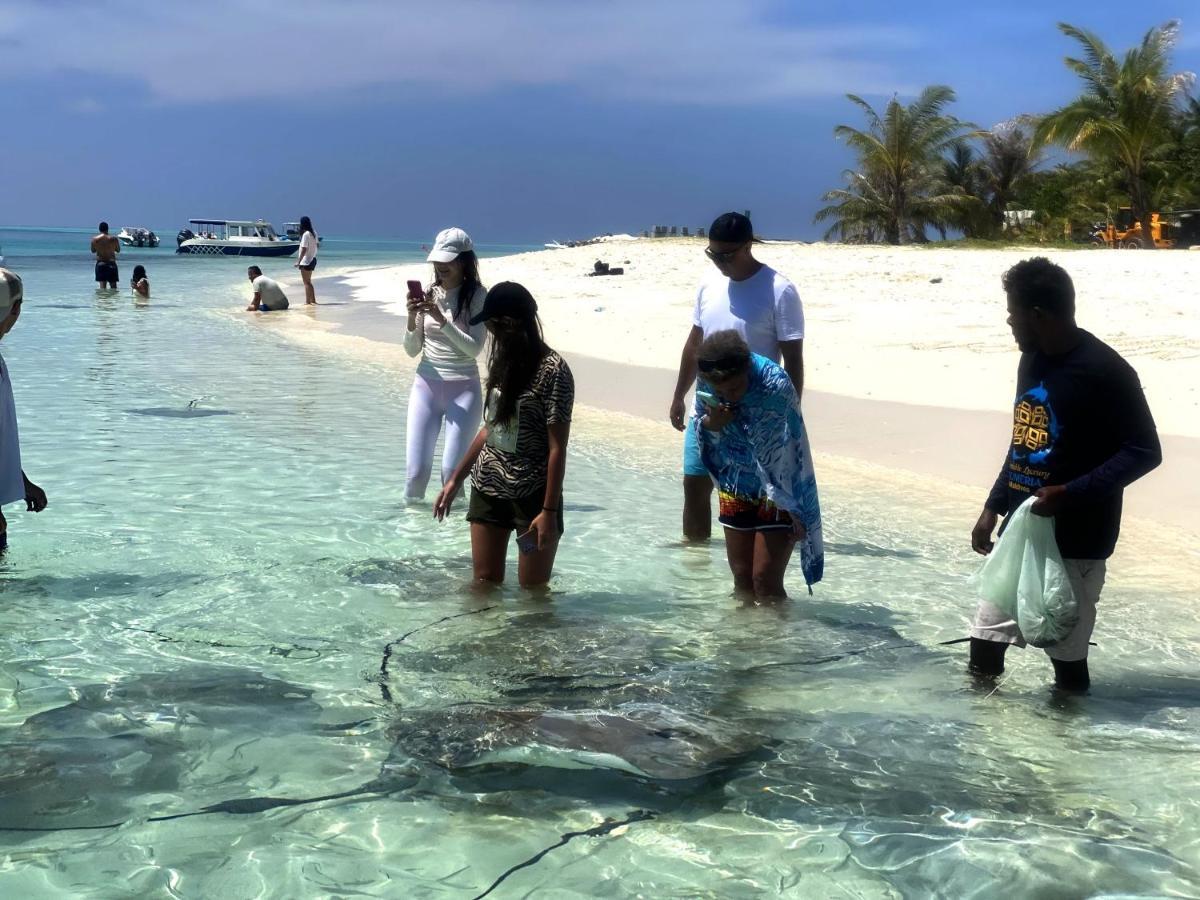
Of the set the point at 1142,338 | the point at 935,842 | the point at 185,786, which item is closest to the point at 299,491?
the point at 185,786

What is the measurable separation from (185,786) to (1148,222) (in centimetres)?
3477

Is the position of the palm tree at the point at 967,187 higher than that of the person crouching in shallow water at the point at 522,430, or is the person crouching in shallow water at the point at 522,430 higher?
the palm tree at the point at 967,187

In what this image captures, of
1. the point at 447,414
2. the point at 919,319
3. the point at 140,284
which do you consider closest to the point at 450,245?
the point at 447,414

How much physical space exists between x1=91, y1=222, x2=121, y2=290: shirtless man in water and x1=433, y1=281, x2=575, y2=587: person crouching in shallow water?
2857 cm

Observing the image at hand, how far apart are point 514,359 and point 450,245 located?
5.06 feet

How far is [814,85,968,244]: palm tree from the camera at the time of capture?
1806 inches

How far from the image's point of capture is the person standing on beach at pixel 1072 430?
377cm

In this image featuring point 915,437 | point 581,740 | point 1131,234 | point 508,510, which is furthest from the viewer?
point 1131,234

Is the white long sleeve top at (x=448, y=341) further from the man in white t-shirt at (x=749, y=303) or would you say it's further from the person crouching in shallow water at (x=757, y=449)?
the person crouching in shallow water at (x=757, y=449)

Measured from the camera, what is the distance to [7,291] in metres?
5.01

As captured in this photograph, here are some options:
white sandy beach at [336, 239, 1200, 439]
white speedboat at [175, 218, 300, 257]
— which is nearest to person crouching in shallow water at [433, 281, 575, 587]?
white sandy beach at [336, 239, 1200, 439]

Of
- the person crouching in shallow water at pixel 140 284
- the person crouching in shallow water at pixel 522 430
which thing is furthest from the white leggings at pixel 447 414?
the person crouching in shallow water at pixel 140 284

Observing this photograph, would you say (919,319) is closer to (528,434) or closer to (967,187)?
(528,434)

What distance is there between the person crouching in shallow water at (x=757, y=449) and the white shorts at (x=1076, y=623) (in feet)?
3.01
